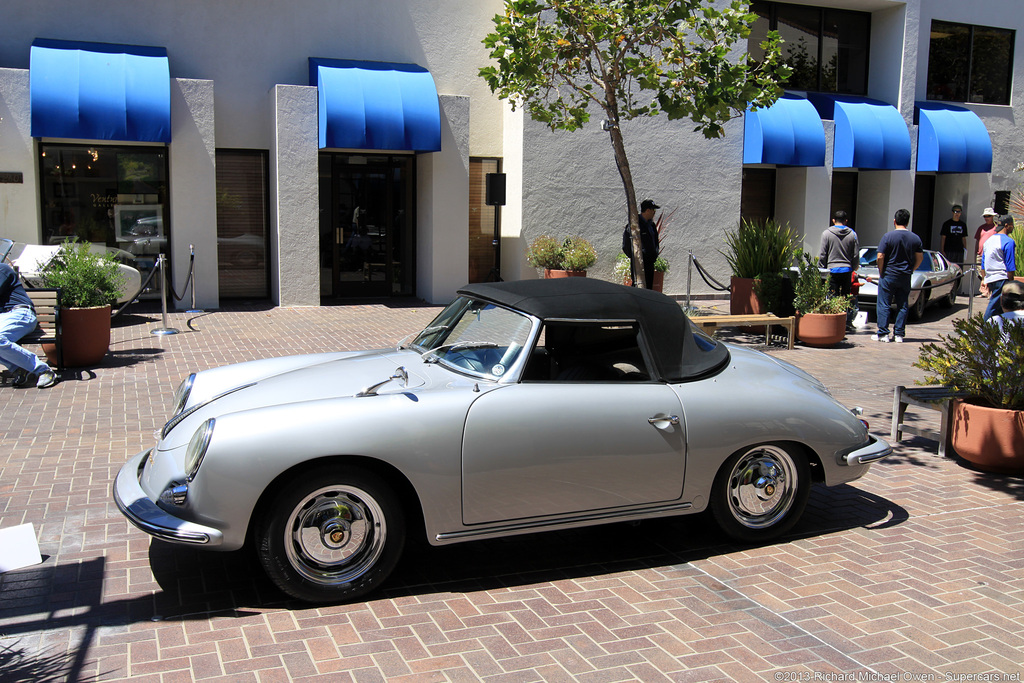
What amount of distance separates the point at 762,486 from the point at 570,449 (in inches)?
52.3

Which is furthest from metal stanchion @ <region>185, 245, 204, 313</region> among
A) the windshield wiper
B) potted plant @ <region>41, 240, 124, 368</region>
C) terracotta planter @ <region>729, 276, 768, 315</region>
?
the windshield wiper

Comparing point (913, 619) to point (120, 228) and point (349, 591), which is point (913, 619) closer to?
point (349, 591)

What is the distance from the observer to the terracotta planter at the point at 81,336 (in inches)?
392

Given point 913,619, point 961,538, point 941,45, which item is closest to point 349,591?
point 913,619

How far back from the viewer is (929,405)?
7.12 metres

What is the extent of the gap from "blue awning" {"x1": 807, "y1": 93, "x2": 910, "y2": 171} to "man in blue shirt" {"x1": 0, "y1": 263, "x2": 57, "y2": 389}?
647 inches

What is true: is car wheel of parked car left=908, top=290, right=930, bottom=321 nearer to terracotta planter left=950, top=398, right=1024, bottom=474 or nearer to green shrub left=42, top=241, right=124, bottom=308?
terracotta planter left=950, top=398, right=1024, bottom=474

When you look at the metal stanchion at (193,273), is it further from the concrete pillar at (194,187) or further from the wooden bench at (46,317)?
the wooden bench at (46,317)

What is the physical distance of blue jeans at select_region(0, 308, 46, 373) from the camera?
8.97m

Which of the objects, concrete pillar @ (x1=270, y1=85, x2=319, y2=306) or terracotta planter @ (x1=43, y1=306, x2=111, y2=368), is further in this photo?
concrete pillar @ (x1=270, y1=85, x2=319, y2=306)

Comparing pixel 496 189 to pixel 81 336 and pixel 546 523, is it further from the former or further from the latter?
pixel 546 523

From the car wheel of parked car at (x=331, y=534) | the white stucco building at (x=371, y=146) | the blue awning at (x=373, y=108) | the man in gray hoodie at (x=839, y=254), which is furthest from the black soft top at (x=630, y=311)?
the white stucco building at (x=371, y=146)

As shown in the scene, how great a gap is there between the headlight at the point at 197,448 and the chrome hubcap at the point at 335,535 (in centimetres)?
50

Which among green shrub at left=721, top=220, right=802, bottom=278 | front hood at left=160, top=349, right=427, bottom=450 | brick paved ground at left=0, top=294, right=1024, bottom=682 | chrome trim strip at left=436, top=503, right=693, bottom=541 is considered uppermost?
green shrub at left=721, top=220, right=802, bottom=278
